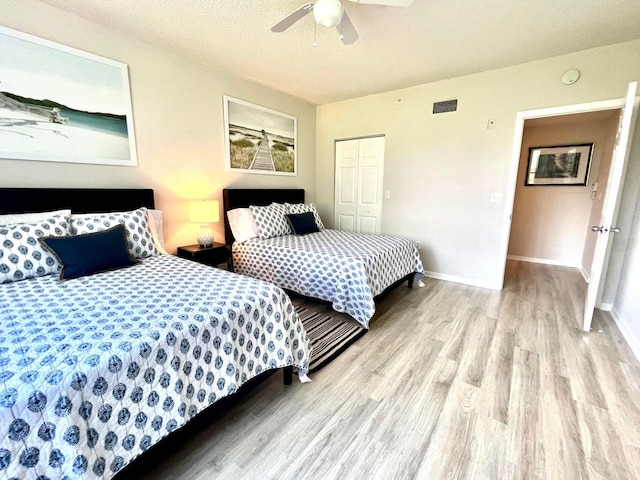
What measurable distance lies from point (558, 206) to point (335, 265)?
4461 mm

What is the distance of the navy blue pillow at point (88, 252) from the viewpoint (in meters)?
1.83

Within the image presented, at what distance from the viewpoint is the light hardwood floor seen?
1344 mm

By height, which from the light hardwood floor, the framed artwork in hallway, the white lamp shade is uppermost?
the framed artwork in hallway

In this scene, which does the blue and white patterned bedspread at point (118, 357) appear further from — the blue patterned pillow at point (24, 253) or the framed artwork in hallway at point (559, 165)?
the framed artwork in hallway at point (559, 165)

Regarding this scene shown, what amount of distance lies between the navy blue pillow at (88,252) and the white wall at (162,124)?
82 centimetres

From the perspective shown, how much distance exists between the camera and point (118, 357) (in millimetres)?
1059

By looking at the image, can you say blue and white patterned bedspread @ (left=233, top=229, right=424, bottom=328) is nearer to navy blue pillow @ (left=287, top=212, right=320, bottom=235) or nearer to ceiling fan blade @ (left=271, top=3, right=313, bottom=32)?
navy blue pillow @ (left=287, top=212, right=320, bottom=235)

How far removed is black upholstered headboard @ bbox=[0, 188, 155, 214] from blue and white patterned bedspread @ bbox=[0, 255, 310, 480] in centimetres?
79

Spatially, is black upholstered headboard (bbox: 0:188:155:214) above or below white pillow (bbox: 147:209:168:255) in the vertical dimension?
above

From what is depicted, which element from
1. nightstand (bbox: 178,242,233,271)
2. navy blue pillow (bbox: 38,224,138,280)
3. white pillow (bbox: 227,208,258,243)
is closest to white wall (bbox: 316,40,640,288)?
white pillow (bbox: 227,208,258,243)

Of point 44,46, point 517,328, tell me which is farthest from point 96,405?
point 517,328

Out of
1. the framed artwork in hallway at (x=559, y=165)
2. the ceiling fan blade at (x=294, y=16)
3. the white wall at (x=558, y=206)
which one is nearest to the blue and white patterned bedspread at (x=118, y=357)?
the ceiling fan blade at (x=294, y=16)

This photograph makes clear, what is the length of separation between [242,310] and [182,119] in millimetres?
2566

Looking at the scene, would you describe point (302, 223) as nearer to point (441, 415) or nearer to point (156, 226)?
point (156, 226)
